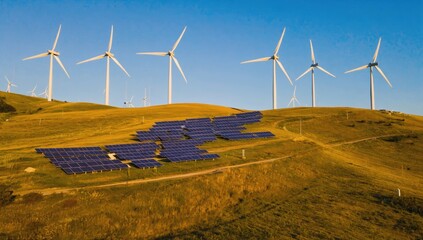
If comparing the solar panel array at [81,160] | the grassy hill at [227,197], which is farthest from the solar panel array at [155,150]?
the grassy hill at [227,197]

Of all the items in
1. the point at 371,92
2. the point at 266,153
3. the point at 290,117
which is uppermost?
the point at 371,92

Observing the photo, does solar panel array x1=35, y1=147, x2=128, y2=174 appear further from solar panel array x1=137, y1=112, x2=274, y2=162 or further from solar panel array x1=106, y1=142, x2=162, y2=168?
solar panel array x1=137, y1=112, x2=274, y2=162

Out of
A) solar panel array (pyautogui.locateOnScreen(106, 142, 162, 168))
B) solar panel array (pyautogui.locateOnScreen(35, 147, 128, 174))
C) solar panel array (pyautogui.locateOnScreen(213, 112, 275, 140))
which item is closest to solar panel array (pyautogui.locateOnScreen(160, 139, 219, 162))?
solar panel array (pyautogui.locateOnScreen(106, 142, 162, 168))

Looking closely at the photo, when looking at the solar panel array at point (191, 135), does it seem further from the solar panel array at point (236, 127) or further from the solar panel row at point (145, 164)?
the solar panel row at point (145, 164)

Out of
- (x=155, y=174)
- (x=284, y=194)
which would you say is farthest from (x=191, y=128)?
(x=284, y=194)

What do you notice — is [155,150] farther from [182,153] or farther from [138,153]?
[182,153]

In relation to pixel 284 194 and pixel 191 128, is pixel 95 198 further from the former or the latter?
pixel 191 128
